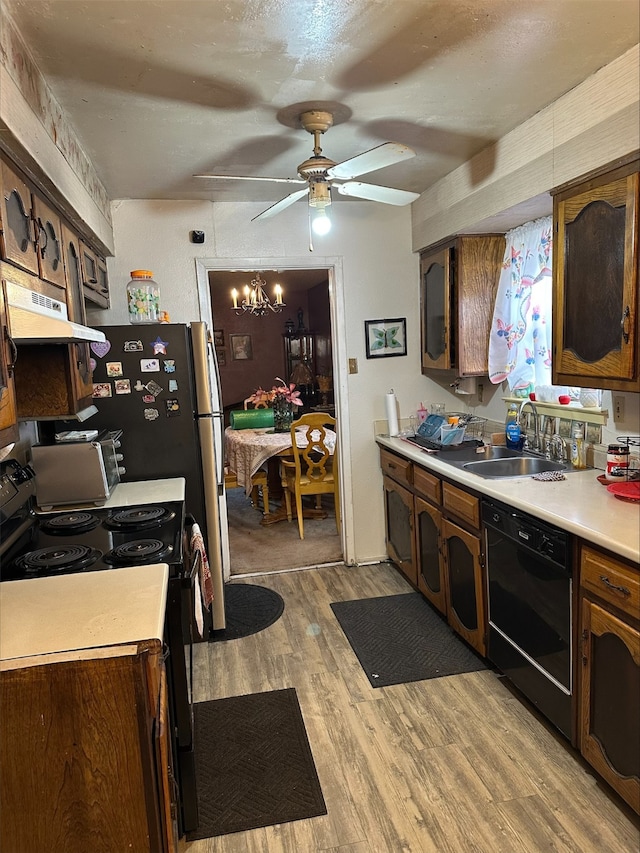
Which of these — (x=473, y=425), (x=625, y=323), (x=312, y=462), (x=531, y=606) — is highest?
(x=625, y=323)

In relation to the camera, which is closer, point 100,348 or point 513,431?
point 100,348

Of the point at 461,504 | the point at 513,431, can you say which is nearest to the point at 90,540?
the point at 461,504

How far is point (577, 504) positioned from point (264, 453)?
3.04 metres

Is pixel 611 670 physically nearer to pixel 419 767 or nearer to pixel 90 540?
pixel 419 767

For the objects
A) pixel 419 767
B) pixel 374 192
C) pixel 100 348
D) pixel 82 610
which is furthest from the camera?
pixel 100 348

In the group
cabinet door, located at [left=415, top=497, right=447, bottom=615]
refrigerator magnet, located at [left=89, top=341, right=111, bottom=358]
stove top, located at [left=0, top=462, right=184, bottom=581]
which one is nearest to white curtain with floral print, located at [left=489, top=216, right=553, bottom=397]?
cabinet door, located at [left=415, top=497, right=447, bottom=615]

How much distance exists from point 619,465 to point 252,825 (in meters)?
1.86

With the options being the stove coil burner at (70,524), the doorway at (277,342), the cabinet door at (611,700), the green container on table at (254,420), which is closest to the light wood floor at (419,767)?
the cabinet door at (611,700)

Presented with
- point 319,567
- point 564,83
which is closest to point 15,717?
point 564,83

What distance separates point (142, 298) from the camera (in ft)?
10.8

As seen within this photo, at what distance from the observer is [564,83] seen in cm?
213

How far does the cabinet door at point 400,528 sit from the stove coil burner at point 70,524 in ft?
5.89

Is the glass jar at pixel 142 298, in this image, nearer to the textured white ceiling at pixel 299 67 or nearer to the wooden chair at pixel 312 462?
the textured white ceiling at pixel 299 67

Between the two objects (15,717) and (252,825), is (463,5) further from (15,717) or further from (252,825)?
(252,825)
